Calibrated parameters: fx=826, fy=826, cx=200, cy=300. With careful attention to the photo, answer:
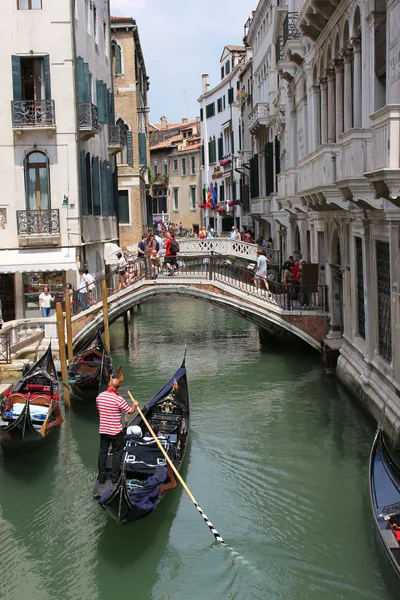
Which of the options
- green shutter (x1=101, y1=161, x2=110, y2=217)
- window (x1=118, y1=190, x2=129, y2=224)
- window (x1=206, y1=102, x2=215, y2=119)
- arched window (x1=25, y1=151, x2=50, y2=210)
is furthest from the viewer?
window (x1=206, y1=102, x2=215, y2=119)

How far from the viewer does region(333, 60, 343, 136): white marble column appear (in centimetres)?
1203

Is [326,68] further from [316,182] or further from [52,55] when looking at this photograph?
[52,55]

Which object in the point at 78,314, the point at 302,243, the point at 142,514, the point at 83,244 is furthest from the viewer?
the point at 302,243

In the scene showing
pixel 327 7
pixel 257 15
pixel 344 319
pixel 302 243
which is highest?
pixel 257 15

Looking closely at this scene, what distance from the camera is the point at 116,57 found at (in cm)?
2509

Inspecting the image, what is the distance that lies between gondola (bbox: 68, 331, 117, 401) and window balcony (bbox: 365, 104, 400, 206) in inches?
231

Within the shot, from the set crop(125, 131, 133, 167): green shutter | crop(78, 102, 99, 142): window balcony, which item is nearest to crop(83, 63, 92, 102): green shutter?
crop(78, 102, 99, 142): window balcony

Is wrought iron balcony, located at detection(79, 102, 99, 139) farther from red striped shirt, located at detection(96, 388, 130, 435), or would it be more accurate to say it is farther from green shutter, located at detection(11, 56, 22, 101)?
red striped shirt, located at detection(96, 388, 130, 435)

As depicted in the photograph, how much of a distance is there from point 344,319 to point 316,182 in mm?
2416

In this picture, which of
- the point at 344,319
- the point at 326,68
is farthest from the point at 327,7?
the point at 344,319

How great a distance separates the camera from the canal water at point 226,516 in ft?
22.1

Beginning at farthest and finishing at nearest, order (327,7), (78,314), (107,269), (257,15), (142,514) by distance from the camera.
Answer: (257,15)
(107,269)
(78,314)
(327,7)
(142,514)

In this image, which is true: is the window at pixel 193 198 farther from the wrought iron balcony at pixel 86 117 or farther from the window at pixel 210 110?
the wrought iron balcony at pixel 86 117

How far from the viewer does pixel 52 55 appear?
15727mm
